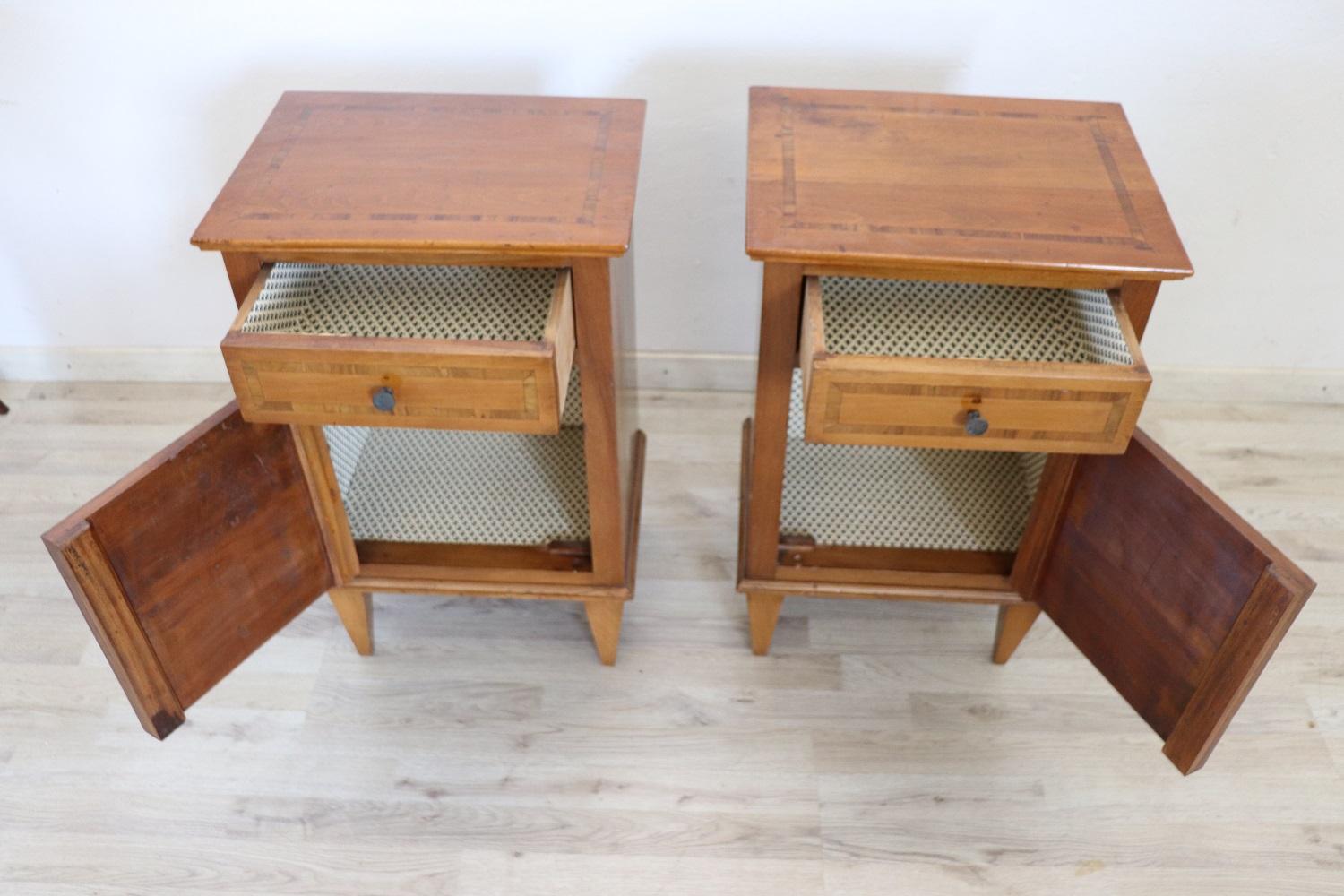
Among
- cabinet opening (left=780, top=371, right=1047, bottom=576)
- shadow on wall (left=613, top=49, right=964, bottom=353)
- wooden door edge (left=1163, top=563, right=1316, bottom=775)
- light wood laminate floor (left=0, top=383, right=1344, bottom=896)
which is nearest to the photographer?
wooden door edge (left=1163, top=563, right=1316, bottom=775)

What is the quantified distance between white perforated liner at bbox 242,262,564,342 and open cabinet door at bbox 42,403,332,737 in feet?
0.42

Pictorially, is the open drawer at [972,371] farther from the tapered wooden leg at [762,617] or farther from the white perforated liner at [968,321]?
the tapered wooden leg at [762,617]

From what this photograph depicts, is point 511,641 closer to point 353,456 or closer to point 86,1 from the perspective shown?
point 353,456

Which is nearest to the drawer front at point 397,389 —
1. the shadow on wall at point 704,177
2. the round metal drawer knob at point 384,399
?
the round metal drawer knob at point 384,399

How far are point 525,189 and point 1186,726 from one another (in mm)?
893

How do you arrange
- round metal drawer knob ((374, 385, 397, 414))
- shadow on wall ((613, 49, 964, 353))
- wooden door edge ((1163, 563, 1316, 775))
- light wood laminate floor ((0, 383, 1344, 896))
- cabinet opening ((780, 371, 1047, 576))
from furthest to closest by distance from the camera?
shadow on wall ((613, 49, 964, 353)) → cabinet opening ((780, 371, 1047, 576)) → light wood laminate floor ((0, 383, 1344, 896)) → round metal drawer knob ((374, 385, 397, 414)) → wooden door edge ((1163, 563, 1316, 775))

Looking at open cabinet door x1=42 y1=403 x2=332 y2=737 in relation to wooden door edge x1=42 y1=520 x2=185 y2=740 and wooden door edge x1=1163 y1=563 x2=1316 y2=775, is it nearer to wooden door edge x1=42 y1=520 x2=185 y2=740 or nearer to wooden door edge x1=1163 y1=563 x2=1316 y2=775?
wooden door edge x1=42 y1=520 x2=185 y2=740

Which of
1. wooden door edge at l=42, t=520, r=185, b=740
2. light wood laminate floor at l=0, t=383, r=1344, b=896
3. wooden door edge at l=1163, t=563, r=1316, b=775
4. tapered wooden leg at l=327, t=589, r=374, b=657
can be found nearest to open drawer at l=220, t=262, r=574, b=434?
wooden door edge at l=42, t=520, r=185, b=740

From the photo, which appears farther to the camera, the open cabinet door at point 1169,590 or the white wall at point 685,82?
the white wall at point 685,82

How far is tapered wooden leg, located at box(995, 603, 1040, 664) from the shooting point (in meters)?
1.49

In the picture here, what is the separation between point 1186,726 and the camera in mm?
1148

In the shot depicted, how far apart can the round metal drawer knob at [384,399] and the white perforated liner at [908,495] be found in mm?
541

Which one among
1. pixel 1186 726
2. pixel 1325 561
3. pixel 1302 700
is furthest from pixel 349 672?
pixel 1325 561

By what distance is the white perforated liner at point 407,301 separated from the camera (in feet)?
3.90
